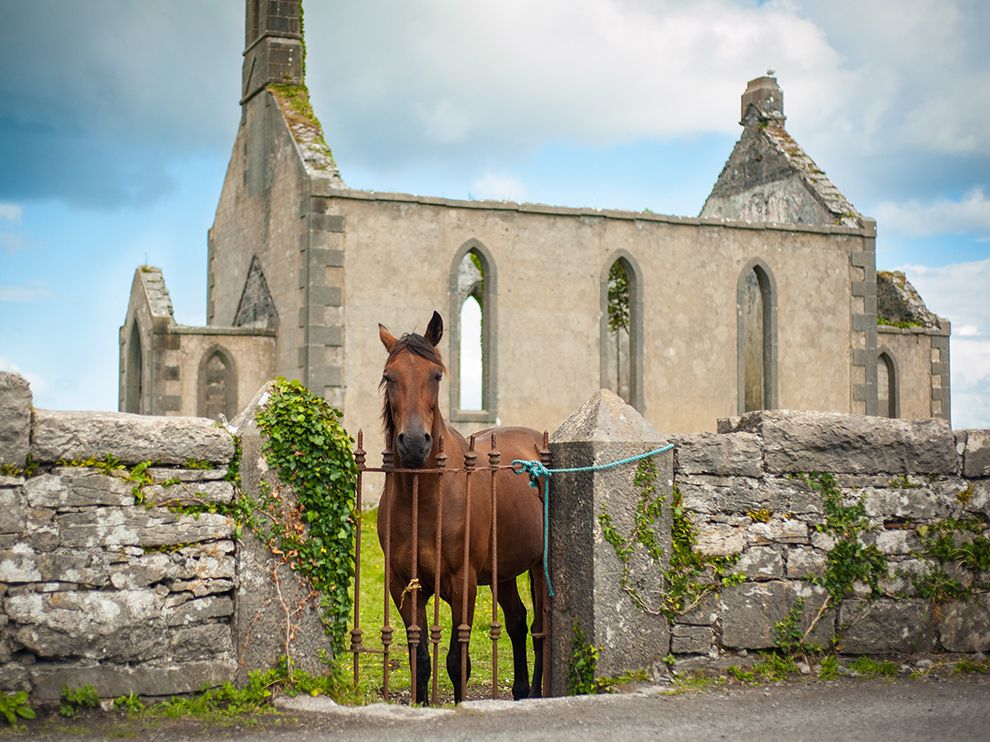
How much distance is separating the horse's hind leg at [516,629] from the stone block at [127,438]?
3091mm

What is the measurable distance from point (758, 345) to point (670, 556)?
17795mm

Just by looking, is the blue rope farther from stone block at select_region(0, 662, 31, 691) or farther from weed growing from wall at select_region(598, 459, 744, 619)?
stone block at select_region(0, 662, 31, 691)

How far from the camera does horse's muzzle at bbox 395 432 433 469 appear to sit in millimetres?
6398

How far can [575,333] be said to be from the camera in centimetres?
2109

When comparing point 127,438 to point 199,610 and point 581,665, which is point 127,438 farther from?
point 581,665

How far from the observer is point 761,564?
279 inches

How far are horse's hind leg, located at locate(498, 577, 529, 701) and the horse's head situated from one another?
7.53ft

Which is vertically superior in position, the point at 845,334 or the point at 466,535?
the point at 845,334

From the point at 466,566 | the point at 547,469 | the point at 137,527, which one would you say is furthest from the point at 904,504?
the point at 137,527

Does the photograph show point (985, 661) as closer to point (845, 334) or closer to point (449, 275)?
point (449, 275)

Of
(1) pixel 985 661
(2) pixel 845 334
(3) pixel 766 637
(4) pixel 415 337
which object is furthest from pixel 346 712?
(2) pixel 845 334

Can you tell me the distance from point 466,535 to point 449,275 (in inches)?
541

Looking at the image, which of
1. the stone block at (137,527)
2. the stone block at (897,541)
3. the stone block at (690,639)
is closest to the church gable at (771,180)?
the stone block at (897,541)

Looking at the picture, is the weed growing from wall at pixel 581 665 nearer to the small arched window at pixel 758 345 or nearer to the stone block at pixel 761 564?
the stone block at pixel 761 564
